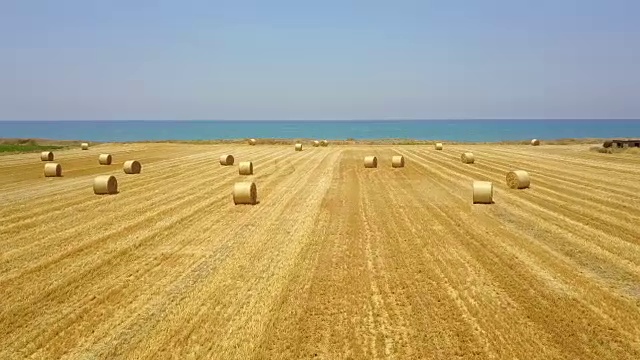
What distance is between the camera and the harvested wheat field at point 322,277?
7402 mm

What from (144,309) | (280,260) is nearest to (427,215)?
(280,260)

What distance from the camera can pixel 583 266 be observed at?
10.9m

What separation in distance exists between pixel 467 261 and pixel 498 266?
69 centimetres

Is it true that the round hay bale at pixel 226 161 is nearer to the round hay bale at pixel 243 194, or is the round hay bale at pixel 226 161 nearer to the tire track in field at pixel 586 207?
the round hay bale at pixel 243 194

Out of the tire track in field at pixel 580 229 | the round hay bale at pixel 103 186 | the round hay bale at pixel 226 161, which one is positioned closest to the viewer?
the tire track in field at pixel 580 229

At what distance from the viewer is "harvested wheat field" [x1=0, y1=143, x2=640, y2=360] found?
291 inches

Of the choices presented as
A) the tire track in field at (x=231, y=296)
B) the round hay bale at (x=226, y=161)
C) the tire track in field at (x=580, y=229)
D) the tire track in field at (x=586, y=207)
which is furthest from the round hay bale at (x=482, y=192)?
the round hay bale at (x=226, y=161)

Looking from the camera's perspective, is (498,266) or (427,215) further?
(427,215)

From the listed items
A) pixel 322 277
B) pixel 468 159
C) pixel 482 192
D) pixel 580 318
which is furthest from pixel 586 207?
pixel 468 159

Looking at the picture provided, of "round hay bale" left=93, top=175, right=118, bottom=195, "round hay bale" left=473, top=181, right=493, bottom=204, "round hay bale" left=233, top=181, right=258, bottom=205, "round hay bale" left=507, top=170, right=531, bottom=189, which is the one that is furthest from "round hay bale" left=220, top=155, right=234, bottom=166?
"round hay bale" left=473, top=181, right=493, bottom=204

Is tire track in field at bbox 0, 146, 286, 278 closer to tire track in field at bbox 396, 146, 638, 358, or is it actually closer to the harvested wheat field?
the harvested wheat field

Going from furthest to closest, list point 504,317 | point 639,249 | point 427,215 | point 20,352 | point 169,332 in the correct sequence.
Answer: point 427,215 → point 639,249 → point 504,317 → point 169,332 → point 20,352

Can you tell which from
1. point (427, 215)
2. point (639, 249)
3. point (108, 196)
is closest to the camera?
point (639, 249)

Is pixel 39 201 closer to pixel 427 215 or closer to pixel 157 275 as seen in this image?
pixel 157 275
